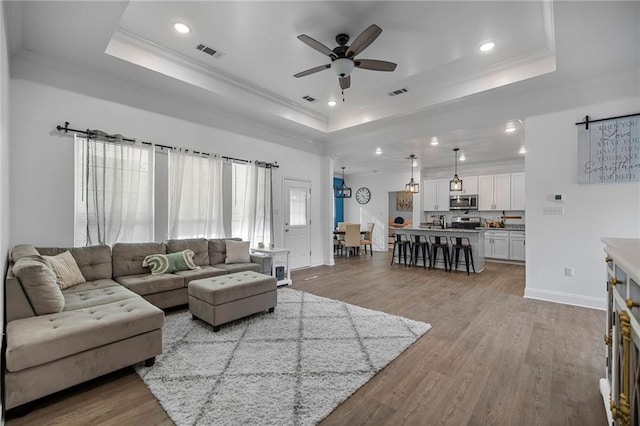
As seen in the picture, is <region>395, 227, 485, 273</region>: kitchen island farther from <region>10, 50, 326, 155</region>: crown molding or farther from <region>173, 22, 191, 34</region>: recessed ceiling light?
<region>173, 22, 191, 34</region>: recessed ceiling light

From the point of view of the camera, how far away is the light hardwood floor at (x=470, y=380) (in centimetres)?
184

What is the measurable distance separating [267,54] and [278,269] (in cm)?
326

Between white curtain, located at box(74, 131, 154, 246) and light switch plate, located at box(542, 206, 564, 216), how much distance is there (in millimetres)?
5697

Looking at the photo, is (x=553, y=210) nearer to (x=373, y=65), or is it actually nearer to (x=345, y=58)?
(x=373, y=65)

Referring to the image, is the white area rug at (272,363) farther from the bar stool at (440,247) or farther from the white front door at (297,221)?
the bar stool at (440,247)

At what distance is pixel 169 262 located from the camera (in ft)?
12.9

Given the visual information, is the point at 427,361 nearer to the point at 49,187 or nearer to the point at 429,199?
the point at 49,187

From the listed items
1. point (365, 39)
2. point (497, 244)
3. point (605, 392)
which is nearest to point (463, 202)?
point (497, 244)

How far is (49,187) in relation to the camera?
3.47 metres

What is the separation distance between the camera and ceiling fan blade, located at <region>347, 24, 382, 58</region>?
2607mm

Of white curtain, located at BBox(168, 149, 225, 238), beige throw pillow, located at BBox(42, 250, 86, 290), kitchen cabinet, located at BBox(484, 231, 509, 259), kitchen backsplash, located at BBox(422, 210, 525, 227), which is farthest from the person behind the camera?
kitchen backsplash, located at BBox(422, 210, 525, 227)

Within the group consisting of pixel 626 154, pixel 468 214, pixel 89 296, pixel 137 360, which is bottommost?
pixel 137 360

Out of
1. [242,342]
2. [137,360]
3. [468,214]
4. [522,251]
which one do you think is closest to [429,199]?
[468,214]

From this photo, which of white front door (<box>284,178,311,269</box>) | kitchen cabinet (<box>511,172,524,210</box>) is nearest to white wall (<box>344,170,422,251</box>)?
kitchen cabinet (<box>511,172,524,210</box>)
